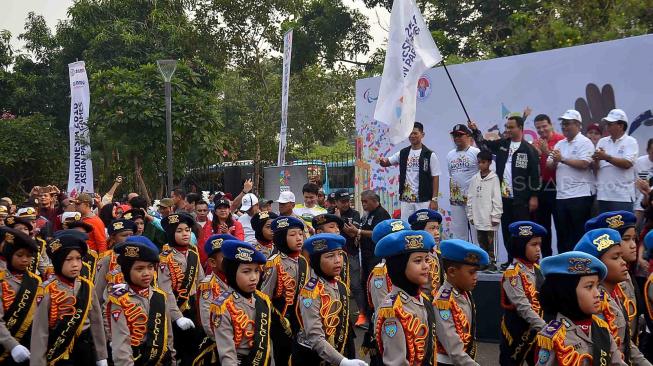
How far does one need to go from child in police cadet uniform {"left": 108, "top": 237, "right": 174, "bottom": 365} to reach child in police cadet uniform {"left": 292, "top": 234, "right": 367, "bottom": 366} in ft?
3.55

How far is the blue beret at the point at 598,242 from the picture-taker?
5.73 meters

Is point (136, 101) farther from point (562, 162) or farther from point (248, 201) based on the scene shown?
point (562, 162)

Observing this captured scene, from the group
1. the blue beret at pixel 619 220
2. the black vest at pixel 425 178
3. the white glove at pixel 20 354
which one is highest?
the black vest at pixel 425 178

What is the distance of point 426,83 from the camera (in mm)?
13180

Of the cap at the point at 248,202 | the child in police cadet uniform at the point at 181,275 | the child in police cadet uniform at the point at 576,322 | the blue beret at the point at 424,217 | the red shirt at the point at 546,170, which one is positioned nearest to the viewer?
the child in police cadet uniform at the point at 576,322

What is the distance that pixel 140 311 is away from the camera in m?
6.41

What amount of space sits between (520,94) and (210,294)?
6389 mm

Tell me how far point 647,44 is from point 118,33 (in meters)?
19.5

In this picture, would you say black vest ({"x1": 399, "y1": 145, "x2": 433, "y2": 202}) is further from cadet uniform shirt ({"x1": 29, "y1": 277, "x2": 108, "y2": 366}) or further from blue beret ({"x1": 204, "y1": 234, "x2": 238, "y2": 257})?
cadet uniform shirt ({"x1": 29, "y1": 277, "x2": 108, "y2": 366})

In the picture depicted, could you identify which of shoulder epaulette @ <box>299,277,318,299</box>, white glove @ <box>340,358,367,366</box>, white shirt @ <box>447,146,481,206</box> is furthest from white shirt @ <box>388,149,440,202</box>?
white glove @ <box>340,358,367,366</box>

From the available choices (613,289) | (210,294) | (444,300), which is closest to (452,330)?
(444,300)

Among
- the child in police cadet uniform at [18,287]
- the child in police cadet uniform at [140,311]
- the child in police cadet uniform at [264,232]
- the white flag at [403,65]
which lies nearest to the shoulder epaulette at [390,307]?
the child in police cadet uniform at [140,311]

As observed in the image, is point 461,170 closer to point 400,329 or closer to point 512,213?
point 512,213

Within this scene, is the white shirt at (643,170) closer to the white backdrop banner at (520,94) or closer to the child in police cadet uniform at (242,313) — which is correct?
the white backdrop banner at (520,94)
